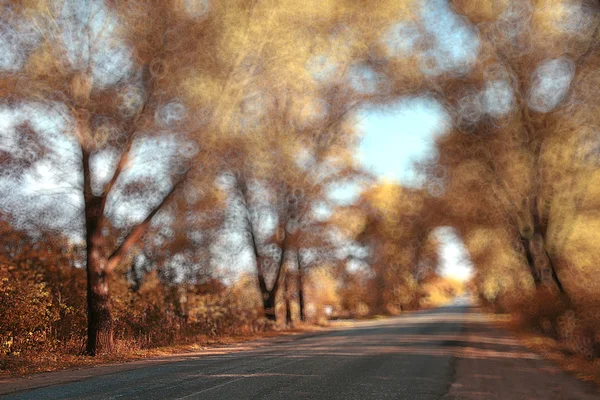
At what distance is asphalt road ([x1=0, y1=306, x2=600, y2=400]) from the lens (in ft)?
28.2

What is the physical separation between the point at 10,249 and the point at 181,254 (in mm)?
8494

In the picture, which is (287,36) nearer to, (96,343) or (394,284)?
(96,343)

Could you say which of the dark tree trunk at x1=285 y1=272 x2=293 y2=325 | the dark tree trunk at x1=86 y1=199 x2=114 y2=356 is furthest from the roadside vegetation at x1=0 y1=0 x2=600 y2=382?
the dark tree trunk at x1=285 y1=272 x2=293 y2=325

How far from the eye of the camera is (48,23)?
47.7 feet

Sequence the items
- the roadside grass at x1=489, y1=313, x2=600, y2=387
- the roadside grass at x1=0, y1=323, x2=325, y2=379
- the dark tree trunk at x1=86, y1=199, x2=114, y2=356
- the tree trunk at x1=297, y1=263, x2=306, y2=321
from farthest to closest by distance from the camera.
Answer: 1. the tree trunk at x1=297, y1=263, x2=306, y2=321
2. the dark tree trunk at x1=86, y1=199, x2=114, y2=356
3. the roadside grass at x1=0, y1=323, x2=325, y2=379
4. the roadside grass at x1=489, y1=313, x2=600, y2=387

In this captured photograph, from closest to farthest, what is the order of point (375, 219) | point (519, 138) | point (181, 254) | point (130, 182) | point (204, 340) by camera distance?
point (130, 182), point (519, 138), point (204, 340), point (181, 254), point (375, 219)

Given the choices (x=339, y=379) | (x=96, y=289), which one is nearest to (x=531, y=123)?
(x=339, y=379)

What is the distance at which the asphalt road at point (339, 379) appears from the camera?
8609 mm

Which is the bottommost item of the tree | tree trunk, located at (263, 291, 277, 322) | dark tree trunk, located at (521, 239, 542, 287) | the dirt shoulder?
the dirt shoulder

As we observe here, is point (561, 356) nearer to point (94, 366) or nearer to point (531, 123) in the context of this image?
point (531, 123)

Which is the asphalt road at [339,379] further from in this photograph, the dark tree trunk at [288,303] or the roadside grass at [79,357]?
the dark tree trunk at [288,303]

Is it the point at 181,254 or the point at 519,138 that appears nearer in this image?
the point at 519,138

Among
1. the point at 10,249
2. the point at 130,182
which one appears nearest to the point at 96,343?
the point at 10,249

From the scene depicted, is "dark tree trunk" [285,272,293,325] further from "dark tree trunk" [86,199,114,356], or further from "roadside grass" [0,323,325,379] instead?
"dark tree trunk" [86,199,114,356]
